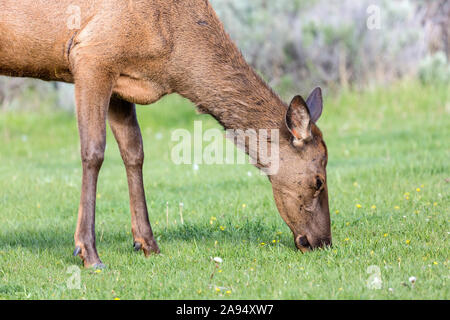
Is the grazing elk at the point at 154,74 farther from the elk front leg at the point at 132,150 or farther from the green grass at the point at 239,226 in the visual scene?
the green grass at the point at 239,226

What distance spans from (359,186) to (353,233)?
1869 millimetres

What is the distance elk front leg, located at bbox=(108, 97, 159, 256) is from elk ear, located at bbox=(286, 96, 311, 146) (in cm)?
147

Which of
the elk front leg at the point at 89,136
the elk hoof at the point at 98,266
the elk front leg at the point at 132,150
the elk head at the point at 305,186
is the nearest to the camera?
the elk hoof at the point at 98,266

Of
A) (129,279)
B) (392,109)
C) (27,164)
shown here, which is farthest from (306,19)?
(129,279)

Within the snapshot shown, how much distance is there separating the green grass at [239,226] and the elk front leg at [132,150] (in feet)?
0.95

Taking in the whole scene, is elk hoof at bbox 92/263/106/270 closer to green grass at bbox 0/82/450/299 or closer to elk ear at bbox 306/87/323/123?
green grass at bbox 0/82/450/299

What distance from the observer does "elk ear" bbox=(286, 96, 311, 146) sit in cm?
534

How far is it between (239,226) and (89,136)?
5.62 ft

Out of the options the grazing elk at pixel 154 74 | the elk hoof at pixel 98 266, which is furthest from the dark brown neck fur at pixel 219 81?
the elk hoof at pixel 98 266

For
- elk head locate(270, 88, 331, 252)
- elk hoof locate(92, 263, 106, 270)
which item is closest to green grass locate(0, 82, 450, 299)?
elk hoof locate(92, 263, 106, 270)

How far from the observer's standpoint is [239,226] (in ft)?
21.1

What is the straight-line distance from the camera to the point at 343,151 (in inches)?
409

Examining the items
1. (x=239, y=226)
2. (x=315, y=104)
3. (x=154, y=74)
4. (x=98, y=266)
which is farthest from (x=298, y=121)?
(x=98, y=266)

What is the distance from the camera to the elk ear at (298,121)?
534cm
